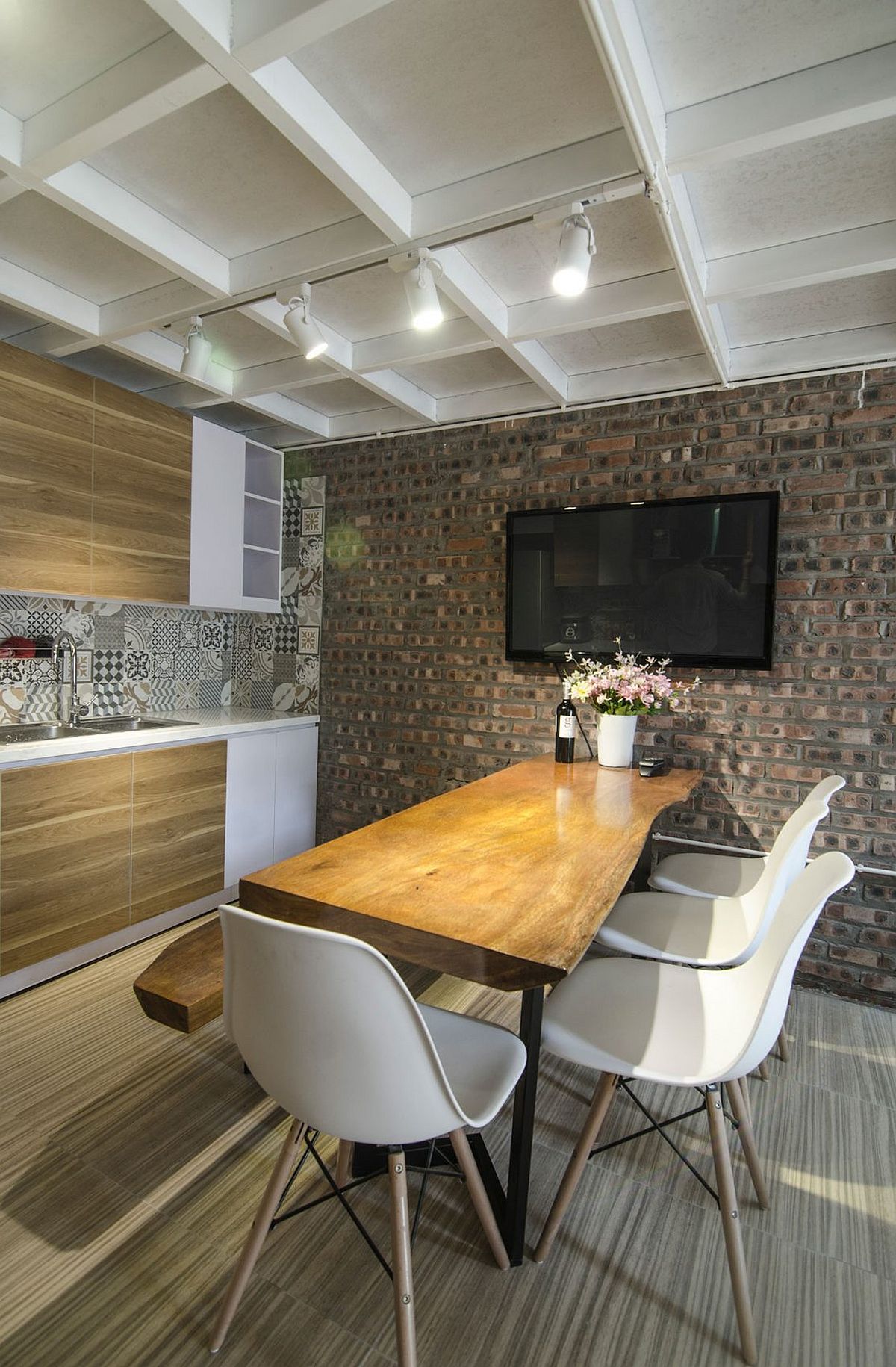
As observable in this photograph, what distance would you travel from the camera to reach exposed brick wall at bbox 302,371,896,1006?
2801 mm

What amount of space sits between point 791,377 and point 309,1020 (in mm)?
2985

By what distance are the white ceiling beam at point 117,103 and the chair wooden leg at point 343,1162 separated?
235 centimetres

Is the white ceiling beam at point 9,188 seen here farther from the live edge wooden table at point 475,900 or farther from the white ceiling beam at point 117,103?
the live edge wooden table at point 475,900

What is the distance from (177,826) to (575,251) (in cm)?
273

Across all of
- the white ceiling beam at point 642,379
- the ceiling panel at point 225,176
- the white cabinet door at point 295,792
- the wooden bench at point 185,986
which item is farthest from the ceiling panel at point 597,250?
the white cabinet door at point 295,792

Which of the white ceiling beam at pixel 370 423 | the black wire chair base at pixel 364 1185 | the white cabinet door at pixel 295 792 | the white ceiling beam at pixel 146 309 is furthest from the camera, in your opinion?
the white cabinet door at pixel 295 792

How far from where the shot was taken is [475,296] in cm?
235

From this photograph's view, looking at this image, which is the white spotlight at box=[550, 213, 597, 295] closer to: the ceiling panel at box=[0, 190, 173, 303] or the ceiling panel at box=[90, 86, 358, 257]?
the ceiling panel at box=[90, 86, 358, 257]

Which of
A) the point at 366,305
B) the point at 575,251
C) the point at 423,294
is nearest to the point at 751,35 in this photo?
the point at 575,251

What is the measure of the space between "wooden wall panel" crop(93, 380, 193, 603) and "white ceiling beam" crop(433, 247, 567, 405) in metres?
1.51

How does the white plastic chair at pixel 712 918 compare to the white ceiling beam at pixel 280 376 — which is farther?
the white ceiling beam at pixel 280 376

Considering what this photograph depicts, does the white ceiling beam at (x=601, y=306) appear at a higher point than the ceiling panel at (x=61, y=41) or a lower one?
lower

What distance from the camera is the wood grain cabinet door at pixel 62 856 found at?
8.34ft

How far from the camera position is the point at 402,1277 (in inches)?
47.1
